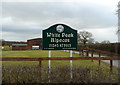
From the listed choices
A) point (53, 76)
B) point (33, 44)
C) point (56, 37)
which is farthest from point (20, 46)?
point (53, 76)

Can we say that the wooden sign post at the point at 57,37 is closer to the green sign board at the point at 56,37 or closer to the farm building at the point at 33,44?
the green sign board at the point at 56,37

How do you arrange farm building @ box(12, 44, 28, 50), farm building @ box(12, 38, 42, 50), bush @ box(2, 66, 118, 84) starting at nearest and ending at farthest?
bush @ box(2, 66, 118, 84), farm building @ box(12, 38, 42, 50), farm building @ box(12, 44, 28, 50)

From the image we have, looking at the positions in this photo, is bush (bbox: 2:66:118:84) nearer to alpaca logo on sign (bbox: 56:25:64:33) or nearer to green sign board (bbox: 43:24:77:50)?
green sign board (bbox: 43:24:77:50)

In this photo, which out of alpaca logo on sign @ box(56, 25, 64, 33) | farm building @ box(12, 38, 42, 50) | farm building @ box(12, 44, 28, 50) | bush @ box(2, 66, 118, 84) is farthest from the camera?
farm building @ box(12, 44, 28, 50)

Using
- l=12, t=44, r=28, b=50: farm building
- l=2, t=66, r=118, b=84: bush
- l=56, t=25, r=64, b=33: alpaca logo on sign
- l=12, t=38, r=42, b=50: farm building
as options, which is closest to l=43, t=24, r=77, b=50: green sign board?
l=56, t=25, r=64, b=33: alpaca logo on sign

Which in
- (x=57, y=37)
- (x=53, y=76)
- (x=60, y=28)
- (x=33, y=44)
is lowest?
(x=53, y=76)

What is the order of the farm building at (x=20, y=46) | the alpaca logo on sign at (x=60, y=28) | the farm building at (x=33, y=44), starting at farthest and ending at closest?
the farm building at (x=20, y=46) < the farm building at (x=33, y=44) < the alpaca logo on sign at (x=60, y=28)

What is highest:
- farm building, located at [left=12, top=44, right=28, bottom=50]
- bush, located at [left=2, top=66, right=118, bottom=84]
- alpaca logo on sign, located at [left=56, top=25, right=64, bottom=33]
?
alpaca logo on sign, located at [left=56, top=25, right=64, bottom=33]

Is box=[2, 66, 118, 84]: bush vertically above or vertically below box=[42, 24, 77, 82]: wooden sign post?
below

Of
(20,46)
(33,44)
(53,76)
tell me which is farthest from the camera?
(20,46)

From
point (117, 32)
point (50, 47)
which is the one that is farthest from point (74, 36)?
point (117, 32)

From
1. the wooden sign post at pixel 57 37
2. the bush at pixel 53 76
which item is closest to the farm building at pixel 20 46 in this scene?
the wooden sign post at pixel 57 37

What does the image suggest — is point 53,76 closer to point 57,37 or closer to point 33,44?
point 57,37

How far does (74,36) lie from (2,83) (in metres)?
3.18
